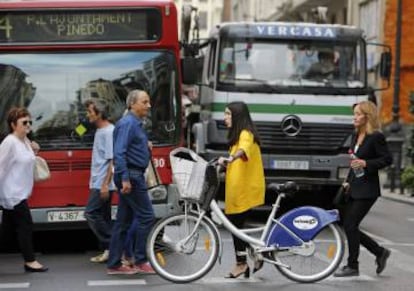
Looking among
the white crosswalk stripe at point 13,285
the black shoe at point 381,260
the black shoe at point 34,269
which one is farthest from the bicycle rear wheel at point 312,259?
the black shoe at point 34,269

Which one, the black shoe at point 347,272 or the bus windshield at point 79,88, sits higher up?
the bus windshield at point 79,88

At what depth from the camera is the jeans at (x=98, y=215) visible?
10.1 meters

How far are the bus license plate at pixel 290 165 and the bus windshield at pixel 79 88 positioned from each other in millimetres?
3963

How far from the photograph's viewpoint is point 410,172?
69.6 feet

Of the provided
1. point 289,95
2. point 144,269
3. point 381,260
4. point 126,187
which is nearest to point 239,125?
point 126,187

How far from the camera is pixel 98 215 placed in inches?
400

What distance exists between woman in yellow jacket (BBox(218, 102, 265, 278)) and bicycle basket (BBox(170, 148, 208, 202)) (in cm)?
21

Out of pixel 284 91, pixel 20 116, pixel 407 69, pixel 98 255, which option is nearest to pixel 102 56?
pixel 20 116

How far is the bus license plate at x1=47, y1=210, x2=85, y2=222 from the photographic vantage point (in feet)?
34.3

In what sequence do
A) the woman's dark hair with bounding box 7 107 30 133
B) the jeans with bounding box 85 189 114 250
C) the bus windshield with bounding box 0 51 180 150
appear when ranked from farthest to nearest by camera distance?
the bus windshield with bounding box 0 51 180 150
the jeans with bounding box 85 189 114 250
the woman's dark hair with bounding box 7 107 30 133

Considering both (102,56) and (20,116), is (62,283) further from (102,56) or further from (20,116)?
(102,56)

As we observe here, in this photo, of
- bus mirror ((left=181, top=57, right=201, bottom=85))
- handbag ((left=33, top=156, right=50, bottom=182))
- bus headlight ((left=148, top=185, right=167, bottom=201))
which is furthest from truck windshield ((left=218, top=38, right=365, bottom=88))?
handbag ((left=33, top=156, right=50, bottom=182))

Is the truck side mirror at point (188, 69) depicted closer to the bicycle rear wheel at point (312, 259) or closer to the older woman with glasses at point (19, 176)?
the older woman with glasses at point (19, 176)

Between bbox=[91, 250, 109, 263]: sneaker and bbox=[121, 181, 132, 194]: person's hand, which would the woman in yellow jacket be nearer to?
bbox=[121, 181, 132, 194]: person's hand
